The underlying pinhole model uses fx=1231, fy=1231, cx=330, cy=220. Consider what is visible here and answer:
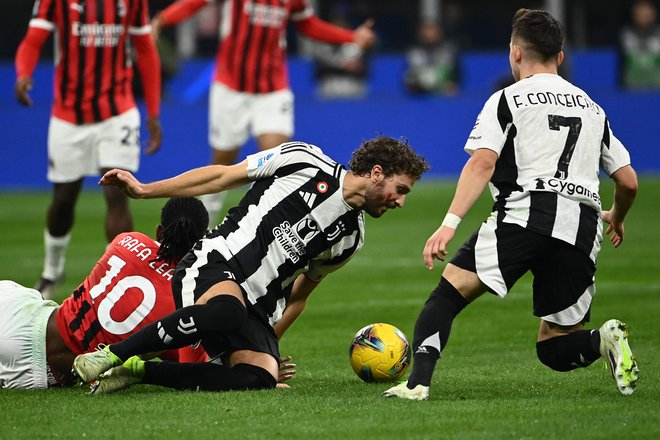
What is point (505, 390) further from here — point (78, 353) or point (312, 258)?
point (78, 353)

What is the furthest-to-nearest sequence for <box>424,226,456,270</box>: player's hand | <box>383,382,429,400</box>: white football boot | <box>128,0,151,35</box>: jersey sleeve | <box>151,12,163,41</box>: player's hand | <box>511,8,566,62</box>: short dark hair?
<box>151,12,163,41</box>: player's hand
<box>128,0,151,35</box>: jersey sleeve
<box>511,8,566,62</box>: short dark hair
<box>383,382,429,400</box>: white football boot
<box>424,226,456,270</box>: player's hand

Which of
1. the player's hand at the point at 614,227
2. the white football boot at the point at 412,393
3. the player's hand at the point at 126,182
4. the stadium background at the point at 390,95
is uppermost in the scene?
the player's hand at the point at 126,182

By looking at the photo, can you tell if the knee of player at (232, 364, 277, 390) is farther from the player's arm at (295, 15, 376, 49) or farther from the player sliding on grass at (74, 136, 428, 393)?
the player's arm at (295, 15, 376, 49)

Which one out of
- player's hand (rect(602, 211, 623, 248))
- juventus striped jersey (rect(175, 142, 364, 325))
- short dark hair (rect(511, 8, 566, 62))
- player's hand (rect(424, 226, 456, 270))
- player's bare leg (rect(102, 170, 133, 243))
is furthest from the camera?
player's bare leg (rect(102, 170, 133, 243))

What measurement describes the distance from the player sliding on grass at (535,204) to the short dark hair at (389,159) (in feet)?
1.13

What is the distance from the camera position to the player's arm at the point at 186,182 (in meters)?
5.89

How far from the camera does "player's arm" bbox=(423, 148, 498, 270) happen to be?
17.1 ft

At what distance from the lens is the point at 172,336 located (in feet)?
18.5

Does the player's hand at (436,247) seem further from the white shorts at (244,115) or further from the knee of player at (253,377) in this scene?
the white shorts at (244,115)

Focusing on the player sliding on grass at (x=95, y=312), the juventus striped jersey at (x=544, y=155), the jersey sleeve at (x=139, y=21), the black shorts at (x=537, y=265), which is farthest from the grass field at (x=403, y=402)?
the jersey sleeve at (x=139, y=21)

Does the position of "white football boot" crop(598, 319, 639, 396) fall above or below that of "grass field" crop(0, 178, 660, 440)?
above

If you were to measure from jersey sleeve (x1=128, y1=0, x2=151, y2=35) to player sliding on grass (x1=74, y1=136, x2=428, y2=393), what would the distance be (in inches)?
162

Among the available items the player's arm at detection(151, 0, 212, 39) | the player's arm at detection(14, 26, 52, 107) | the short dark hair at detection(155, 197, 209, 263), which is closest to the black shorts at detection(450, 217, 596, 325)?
the short dark hair at detection(155, 197, 209, 263)

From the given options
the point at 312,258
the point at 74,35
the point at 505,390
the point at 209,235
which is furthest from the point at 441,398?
the point at 74,35
